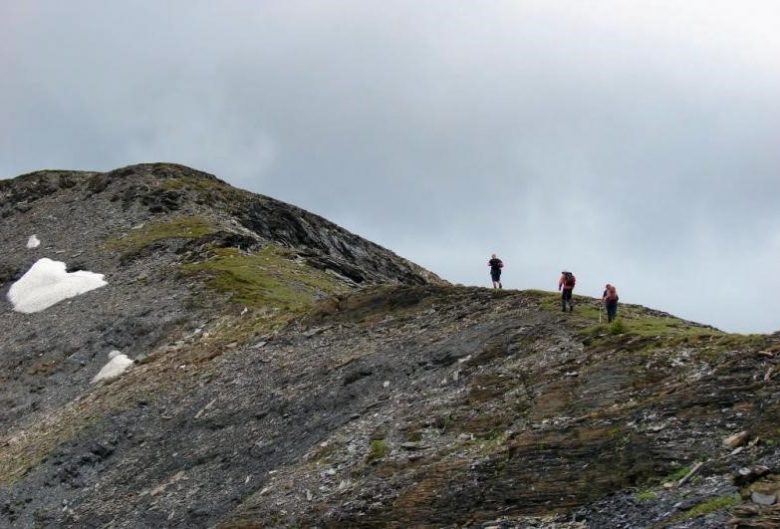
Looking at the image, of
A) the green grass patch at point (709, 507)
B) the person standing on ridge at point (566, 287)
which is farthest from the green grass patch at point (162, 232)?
the green grass patch at point (709, 507)

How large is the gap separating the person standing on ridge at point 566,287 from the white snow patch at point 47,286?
3449 centimetres

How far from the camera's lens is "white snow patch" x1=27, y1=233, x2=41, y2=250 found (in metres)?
73.9

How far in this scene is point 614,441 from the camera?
84.5 ft

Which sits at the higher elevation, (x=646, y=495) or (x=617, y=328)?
(x=617, y=328)

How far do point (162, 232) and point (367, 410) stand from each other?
132 feet

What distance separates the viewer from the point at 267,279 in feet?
193

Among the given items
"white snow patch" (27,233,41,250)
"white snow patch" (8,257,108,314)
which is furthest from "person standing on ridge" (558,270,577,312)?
"white snow patch" (27,233,41,250)

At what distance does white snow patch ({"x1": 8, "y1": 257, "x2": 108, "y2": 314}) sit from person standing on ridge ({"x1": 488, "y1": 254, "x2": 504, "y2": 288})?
25460 mm

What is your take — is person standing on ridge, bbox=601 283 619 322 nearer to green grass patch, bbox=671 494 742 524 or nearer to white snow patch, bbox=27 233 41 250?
green grass patch, bbox=671 494 742 524

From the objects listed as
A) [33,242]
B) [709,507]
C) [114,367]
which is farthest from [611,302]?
Result: [33,242]

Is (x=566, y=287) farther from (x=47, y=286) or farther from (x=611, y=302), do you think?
(x=47, y=286)

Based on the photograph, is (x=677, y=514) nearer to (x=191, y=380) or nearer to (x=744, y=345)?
(x=744, y=345)

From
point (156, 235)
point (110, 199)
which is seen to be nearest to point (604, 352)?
point (156, 235)

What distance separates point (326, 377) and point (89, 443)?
991 cm
